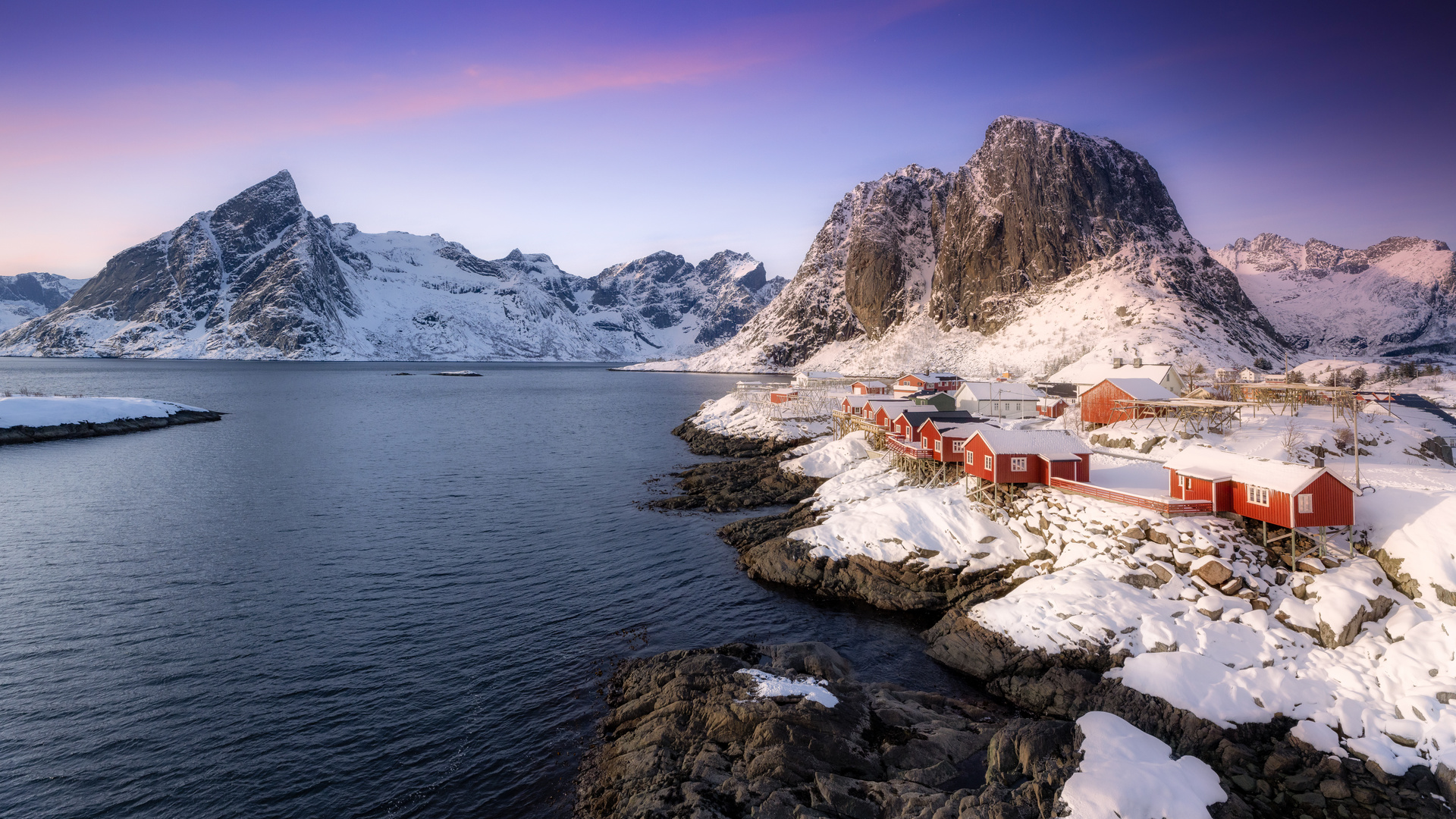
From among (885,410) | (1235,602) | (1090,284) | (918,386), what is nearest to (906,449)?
(885,410)

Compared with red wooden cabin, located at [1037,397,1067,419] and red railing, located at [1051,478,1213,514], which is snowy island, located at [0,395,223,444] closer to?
red railing, located at [1051,478,1213,514]

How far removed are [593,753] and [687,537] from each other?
22.2 m

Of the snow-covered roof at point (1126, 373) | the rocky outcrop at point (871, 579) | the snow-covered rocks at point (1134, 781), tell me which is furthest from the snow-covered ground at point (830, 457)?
the snow-covered rocks at point (1134, 781)

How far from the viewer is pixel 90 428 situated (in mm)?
80938

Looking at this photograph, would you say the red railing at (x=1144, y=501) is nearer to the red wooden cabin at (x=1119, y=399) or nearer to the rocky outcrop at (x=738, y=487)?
the red wooden cabin at (x=1119, y=399)

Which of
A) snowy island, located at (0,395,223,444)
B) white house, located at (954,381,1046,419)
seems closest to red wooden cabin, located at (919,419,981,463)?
white house, located at (954,381,1046,419)

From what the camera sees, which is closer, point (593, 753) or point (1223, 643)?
point (593, 753)

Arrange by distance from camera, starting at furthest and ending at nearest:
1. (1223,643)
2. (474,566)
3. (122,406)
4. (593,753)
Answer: (122,406)
(474,566)
(1223,643)
(593,753)

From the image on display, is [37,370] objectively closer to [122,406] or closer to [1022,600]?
[122,406]

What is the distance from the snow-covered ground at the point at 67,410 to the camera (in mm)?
77188

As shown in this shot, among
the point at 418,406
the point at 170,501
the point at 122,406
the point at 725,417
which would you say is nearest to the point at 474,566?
the point at 170,501

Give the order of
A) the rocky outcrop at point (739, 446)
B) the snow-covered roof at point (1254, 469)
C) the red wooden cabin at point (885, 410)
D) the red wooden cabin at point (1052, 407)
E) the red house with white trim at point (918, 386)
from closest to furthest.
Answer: the snow-covered roof at point (1254, 469), the red wooden cabin at point (885, 410), the red wooden cabin at point (1052, 407), the rocky outcrop at point (739, 446), the red house with white trim at point (918, 386)

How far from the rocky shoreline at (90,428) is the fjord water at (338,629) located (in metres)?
21.0

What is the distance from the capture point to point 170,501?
157 feet
